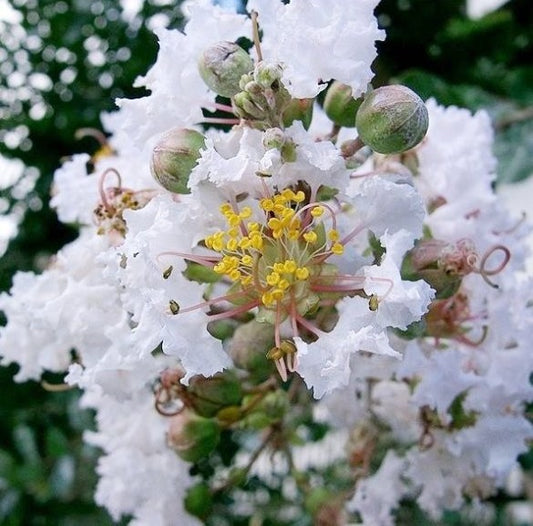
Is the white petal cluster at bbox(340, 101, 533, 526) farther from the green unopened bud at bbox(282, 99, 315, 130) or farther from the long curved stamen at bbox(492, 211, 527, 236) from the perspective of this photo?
the green unopened bud at bbox(282, 99, 315, 130)

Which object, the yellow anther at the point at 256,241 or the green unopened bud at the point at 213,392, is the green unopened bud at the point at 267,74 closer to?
the yellow anther at the point at 256,241

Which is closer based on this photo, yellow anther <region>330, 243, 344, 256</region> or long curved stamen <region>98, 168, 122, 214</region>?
yellow anther <region>330, 243, 344, 256</region>

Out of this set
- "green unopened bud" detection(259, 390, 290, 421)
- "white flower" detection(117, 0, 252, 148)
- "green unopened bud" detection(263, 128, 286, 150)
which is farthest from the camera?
"green unopened bud" detection(259, 390, 290, 421)

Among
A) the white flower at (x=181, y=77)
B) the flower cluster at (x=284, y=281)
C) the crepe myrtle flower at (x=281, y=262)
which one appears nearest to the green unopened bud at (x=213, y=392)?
the flower cluster at (x=284, y=281)

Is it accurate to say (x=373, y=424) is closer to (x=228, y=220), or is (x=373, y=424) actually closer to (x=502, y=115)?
(x=228, y=220)

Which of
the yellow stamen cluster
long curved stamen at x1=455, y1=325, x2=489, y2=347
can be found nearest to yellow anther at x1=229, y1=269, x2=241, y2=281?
the yellow stamen cluster

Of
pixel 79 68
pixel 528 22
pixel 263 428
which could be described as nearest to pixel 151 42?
pixel 79 68

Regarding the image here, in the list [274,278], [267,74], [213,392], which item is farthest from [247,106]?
[213,392]
